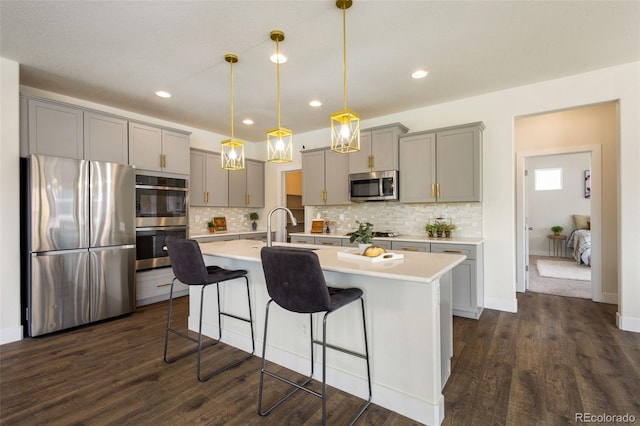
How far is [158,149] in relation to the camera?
4262 millimetres

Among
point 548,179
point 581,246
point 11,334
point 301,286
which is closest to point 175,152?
point 11,334

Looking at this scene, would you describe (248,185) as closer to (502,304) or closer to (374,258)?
(374,258)

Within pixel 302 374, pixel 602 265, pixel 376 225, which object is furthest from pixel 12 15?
pixel 602 265

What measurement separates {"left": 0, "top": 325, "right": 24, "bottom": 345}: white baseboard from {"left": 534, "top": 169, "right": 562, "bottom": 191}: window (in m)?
10.0

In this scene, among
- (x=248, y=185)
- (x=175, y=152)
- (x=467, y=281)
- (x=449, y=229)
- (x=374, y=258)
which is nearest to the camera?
(x=374, y=258)

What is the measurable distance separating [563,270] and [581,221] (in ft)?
7.15

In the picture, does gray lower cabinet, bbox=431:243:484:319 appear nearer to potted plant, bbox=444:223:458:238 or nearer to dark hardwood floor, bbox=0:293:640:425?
dark hardwood floor, bbox=0:293:640:425

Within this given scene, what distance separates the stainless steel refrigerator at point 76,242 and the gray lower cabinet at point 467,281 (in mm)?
3763

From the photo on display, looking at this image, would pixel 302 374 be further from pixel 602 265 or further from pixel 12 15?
pixel 602 265

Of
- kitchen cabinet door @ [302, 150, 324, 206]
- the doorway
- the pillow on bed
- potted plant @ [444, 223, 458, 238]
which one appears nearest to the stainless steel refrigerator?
kitchen cabinet door @ [302, 150, 324, 206]

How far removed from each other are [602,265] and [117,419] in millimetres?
5369

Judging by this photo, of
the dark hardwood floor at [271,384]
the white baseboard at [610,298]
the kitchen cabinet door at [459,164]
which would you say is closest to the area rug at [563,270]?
the white baseboard at [610,298]

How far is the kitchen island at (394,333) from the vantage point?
1755 mm

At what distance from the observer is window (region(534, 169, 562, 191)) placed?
7641mm
